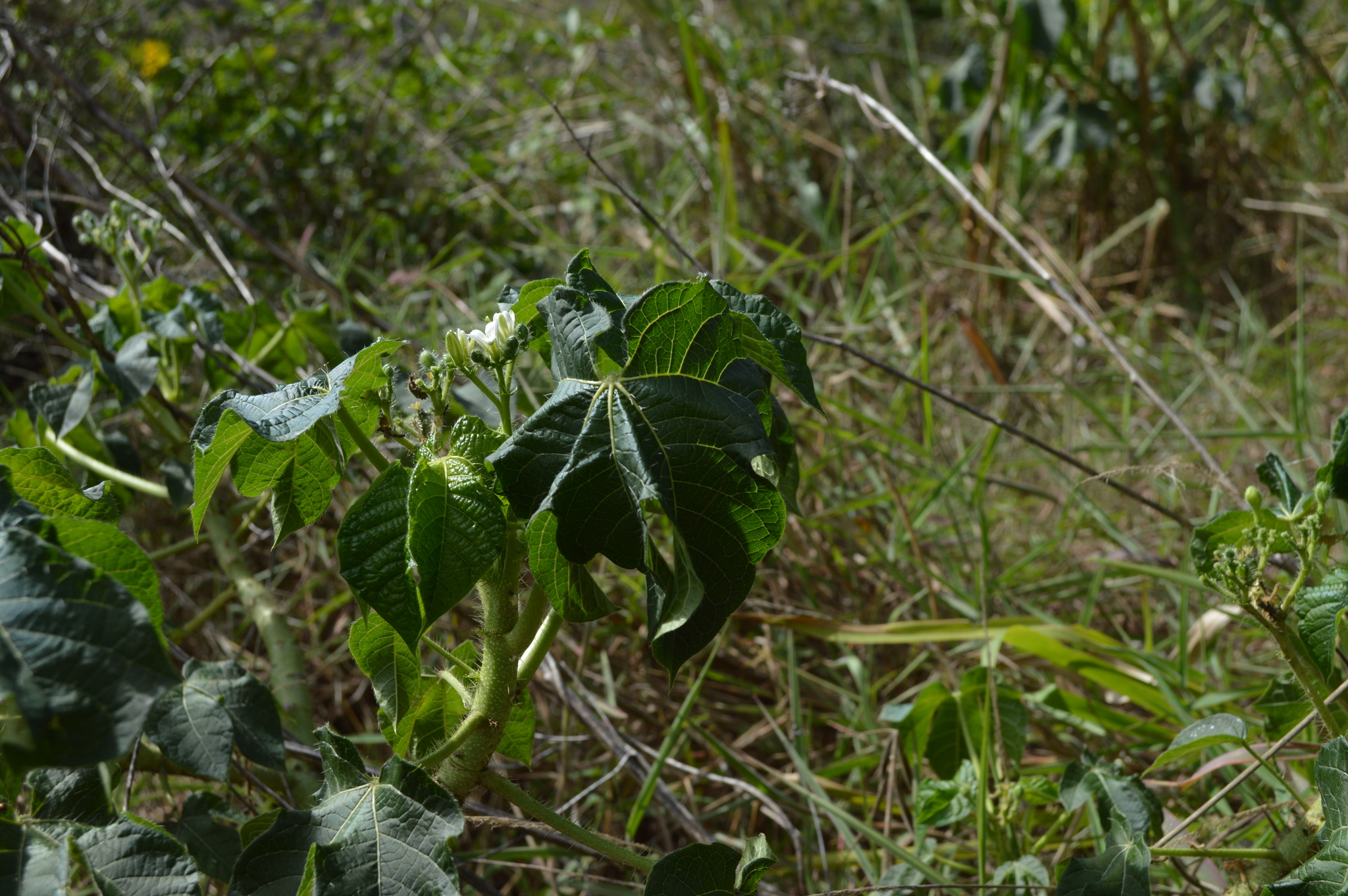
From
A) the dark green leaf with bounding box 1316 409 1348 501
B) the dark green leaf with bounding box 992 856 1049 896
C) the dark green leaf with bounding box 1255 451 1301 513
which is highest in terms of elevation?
the dark green leaf with bounding box 1316 409 1348 501

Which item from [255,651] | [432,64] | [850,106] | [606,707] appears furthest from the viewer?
[432,64]

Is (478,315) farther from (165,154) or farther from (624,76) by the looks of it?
(624,76)

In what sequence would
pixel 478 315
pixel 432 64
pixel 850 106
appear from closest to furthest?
pixel 478 315, pixel 850 106, pixel 432 64

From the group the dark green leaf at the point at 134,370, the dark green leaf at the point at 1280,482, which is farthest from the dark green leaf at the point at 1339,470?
the dark green leaf at the point at 134,370

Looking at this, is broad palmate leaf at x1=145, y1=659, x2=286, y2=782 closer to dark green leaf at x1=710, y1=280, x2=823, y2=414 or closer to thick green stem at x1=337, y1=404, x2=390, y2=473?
thick green stem at x1=337, y1=404, x2=390, y2=473

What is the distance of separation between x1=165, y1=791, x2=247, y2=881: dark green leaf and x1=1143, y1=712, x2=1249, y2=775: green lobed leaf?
912 mm

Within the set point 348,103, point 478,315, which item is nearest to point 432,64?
point 348,103

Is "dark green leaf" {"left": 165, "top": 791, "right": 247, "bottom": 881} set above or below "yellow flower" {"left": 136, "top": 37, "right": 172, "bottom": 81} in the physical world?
below

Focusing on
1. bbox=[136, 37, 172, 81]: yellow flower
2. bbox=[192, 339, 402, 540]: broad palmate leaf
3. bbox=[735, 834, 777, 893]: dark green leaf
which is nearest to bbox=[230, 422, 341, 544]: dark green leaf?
bbox=[192, 339, 402, 540]: broad palmate leaf

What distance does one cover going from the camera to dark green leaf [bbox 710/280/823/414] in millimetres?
A: 835

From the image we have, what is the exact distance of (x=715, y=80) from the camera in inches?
127

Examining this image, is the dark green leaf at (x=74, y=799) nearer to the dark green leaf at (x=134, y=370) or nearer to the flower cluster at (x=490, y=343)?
the flower cluster at (x=490, y=343)

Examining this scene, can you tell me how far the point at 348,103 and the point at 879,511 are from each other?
2492mm

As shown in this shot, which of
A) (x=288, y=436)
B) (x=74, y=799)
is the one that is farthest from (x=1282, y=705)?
(x=74, y=799)
